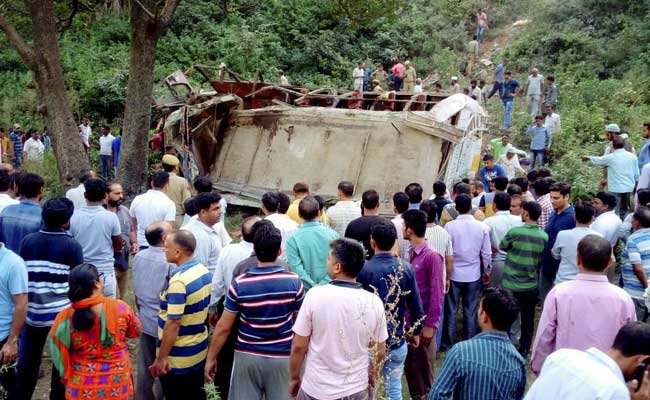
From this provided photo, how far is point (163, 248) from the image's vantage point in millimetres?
4875

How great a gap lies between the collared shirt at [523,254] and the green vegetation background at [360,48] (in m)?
10.1

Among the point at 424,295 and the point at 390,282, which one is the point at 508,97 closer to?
the point at 424,295

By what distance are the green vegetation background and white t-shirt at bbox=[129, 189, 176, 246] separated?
1173 centimetres

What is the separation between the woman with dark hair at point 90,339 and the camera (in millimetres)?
3883

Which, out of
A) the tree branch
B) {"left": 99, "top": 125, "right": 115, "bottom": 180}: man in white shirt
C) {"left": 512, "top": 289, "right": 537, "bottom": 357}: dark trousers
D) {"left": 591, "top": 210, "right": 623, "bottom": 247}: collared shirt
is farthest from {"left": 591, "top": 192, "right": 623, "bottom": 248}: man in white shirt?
{"left": 99, "top": 125, "right": 115, "bottom": 180}: man in white shirt

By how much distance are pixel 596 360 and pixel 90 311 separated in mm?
2877

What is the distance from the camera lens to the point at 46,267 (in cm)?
476

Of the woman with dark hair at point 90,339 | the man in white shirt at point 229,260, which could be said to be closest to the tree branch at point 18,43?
the man in white shirt at point 229,260

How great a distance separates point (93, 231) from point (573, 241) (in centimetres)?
441

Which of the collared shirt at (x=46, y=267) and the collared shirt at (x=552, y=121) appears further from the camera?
the collared shirt at (x=552, y=121)

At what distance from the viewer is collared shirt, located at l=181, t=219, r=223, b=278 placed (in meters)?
5.43

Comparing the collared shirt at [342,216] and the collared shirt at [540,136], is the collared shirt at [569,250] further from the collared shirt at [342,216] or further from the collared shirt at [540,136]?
the collared shirt at [540,136]

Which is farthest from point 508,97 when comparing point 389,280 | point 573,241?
point 389,280

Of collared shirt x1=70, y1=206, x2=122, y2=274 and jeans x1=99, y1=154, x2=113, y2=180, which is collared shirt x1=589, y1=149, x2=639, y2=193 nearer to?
collared shirt x1=70, y1=206, x2=122, y2=274
